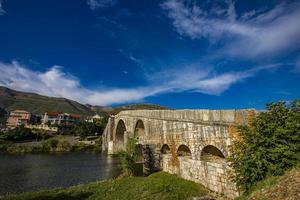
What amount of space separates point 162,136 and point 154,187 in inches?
287

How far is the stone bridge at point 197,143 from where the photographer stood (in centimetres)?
1100

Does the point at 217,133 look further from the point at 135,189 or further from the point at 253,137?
the point at 135,189

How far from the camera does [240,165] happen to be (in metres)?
8.35

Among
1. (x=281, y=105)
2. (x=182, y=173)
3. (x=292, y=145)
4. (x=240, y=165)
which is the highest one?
(x=281, y=105)

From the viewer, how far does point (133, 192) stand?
482 inches

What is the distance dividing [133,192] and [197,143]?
4929 mm

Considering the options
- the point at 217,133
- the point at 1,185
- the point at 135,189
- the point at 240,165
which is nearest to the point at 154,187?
the point at 135,189

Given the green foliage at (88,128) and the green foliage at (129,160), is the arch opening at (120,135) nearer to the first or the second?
the green foliage at (88,128)

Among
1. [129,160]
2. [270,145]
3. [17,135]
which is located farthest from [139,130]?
[17,135]

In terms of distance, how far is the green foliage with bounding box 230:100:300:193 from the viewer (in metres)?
7.34

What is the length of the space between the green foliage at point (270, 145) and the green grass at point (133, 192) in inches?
165

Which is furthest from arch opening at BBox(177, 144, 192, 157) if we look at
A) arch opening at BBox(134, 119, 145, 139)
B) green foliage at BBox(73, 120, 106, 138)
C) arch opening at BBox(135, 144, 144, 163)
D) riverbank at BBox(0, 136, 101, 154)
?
green foliage at BBox(73, 120, 106, 138)

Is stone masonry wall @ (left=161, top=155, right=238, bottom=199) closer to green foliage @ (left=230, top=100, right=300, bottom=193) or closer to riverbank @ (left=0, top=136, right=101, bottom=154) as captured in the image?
green foliage @ (left=230, top=100, right=300, bottom=193)

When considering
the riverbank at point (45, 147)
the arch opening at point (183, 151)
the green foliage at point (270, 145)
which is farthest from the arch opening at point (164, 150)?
the riverbank at point (45, 147)
